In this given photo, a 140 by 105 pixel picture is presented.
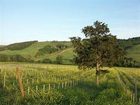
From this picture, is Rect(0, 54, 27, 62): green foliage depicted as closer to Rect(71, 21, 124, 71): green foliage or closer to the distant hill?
the distant hill

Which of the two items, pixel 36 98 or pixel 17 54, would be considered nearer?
pixel 36 98

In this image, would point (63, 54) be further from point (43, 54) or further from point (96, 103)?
point (96, 103)

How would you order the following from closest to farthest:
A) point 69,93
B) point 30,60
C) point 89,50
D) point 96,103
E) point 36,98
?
point 96,103 → point 36,98 → point 69,93 → point 89,50 → point 30,60

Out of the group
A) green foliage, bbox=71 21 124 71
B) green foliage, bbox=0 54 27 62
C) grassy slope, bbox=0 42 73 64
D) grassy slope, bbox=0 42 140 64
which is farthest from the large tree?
green foliage, bbox=0 54 27 62

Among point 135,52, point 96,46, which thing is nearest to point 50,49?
point 135,52

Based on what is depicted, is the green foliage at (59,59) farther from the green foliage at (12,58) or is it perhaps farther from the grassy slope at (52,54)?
the green foliage at (12,58)

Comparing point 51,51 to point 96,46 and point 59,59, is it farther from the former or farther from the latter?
point 96,46

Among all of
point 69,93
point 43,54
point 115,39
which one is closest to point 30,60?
point 43,54

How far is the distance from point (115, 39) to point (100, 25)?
11.7 ft

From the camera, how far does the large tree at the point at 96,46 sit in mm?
57750

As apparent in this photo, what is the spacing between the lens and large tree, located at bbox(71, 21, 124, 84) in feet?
189

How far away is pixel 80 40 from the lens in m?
59.3

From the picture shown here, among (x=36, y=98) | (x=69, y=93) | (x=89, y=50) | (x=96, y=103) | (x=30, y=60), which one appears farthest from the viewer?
(x=30, y=60)

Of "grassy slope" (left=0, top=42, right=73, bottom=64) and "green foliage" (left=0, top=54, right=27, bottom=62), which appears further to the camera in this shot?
"green foliage" (left=0, top=54, right=27, bottom=62)
